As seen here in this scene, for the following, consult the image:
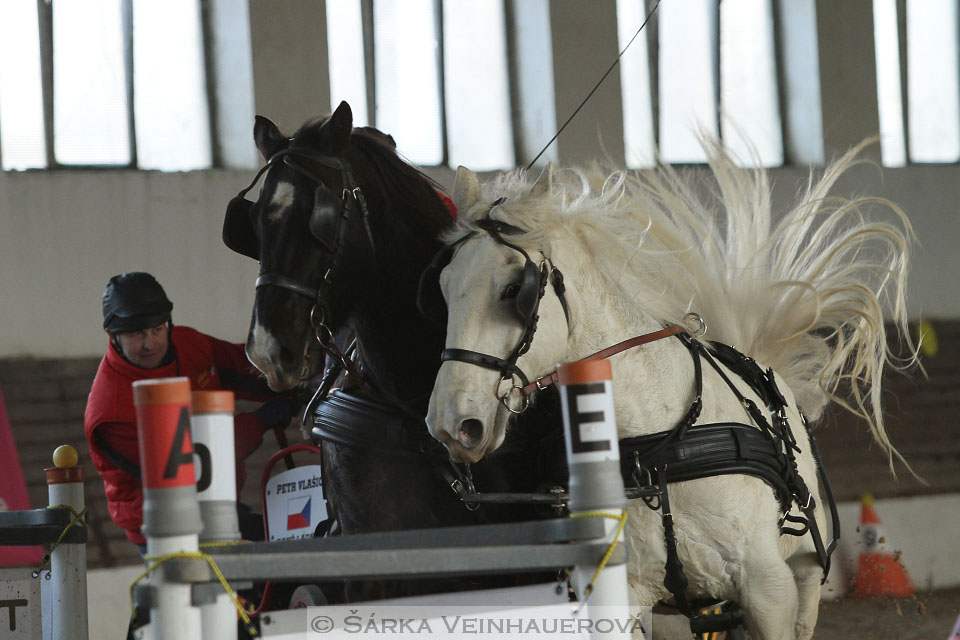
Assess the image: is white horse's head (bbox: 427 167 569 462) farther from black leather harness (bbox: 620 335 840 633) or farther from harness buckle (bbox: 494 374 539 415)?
black leather harness (bbox: 620 335 840 633)

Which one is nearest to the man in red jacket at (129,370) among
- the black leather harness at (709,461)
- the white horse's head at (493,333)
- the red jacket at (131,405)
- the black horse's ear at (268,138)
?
the red jacket at (131,405)

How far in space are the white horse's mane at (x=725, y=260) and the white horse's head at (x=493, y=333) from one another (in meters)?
0.06

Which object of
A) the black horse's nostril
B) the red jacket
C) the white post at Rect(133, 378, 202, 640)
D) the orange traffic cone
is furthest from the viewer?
the orange traffic cone

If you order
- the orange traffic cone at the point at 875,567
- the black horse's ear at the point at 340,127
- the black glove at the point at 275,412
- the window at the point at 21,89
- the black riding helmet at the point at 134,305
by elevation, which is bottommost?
the orange traffic cone at the point at 875,567

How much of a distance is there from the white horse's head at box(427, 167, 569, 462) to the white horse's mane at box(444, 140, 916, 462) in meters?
0.06

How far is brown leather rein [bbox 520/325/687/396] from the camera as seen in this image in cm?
196

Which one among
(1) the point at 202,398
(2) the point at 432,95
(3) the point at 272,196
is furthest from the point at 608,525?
(2) the point at 432,95

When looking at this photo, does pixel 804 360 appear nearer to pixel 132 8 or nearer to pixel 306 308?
pixel 306 308

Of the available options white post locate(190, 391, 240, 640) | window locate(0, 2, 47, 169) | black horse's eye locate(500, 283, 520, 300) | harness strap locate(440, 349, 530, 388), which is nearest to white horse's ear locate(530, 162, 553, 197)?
black horse's eye locate(500, 283, 520, 300)

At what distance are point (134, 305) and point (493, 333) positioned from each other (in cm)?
153

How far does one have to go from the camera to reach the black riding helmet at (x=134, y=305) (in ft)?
9.83

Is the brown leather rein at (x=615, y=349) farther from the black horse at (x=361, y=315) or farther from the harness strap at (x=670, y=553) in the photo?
the black horse at (x=361, y=315)

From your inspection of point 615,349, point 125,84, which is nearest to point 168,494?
point 615,349

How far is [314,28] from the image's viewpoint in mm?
5344
